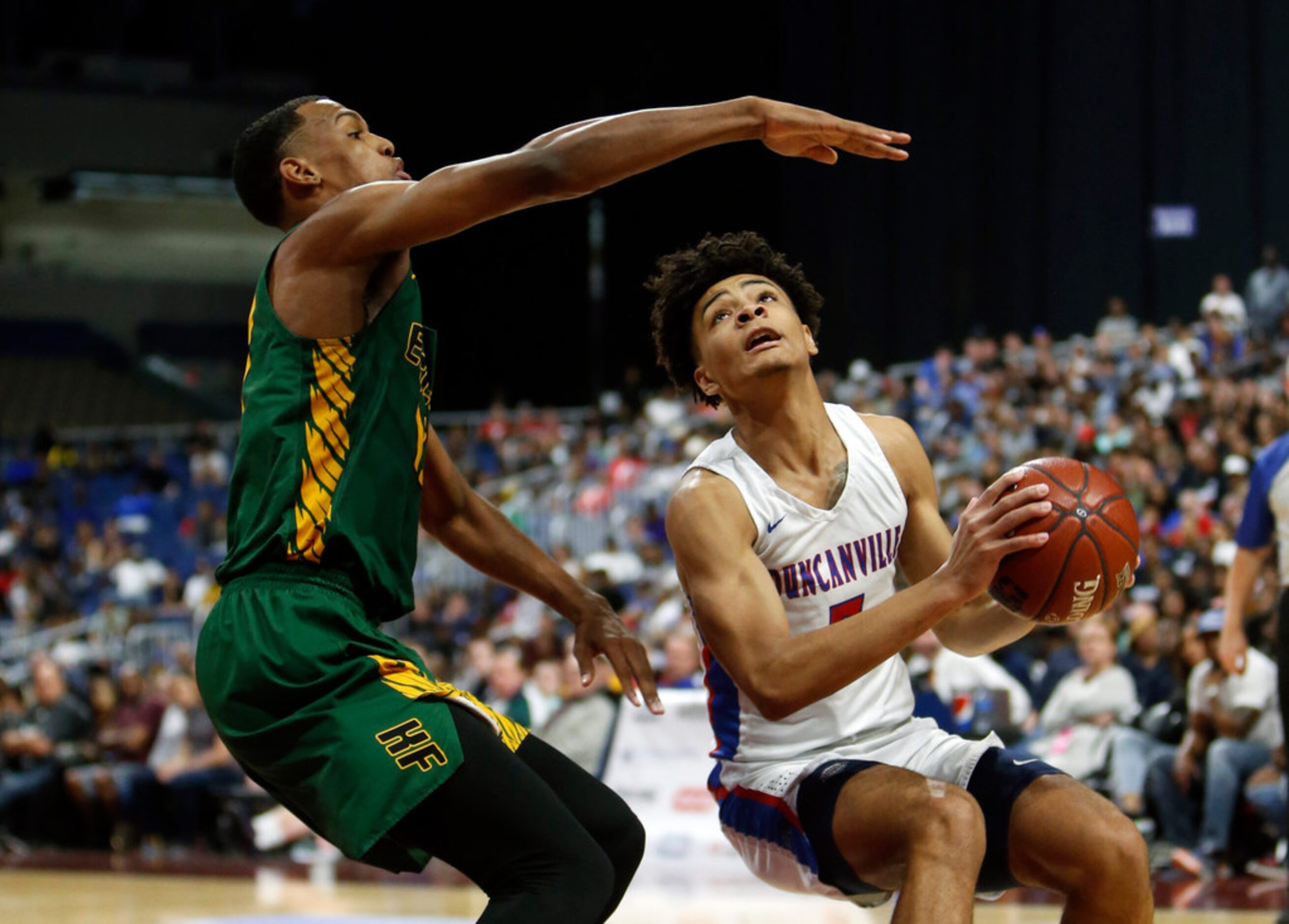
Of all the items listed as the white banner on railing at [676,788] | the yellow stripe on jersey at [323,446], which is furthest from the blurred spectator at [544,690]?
the yellow stripe on jersey at [323,446]

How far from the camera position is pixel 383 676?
2.77m

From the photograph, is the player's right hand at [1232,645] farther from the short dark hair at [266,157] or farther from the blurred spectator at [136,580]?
the blurred spectator at [136,580]

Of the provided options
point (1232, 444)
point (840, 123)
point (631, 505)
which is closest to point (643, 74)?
point (631, 505)

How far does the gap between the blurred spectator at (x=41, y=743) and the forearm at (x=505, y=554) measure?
330 inches

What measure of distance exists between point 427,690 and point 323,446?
0.49 meters

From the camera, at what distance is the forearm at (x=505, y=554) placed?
11.2 ft

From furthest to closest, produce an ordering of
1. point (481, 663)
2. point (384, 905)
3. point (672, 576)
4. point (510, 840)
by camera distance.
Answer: point (672, 576) → point (481, 663) → point (384, 905) → point (510, 840)

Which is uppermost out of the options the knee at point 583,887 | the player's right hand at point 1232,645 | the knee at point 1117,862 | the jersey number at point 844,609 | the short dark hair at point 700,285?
the short dark hair at point 700,285

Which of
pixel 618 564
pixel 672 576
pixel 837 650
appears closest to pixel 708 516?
pixel 837 650

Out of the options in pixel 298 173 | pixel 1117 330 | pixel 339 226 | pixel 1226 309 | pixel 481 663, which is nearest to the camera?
pixel 339 226

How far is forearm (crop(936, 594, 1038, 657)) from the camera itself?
10.7 ft

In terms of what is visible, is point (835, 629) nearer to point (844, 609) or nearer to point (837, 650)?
point (837, 650)

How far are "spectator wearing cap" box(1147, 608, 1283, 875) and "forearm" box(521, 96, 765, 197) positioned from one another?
519cm

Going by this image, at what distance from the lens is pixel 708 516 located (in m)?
3.21
